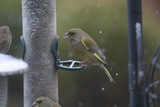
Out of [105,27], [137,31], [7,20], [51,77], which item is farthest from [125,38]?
[137,31]

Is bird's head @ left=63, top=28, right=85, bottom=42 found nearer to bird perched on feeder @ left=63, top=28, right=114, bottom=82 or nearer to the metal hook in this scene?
bird perched on feeder @ left=63, top=28, right=114, bottom=82

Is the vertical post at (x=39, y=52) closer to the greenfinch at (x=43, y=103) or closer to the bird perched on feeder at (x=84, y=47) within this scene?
the bird perched on feeder at (x=84, y=47)

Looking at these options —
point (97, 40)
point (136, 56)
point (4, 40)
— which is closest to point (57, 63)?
point (4, 40)

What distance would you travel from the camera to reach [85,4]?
6586 mm

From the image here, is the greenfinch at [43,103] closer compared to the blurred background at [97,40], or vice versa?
the greenfinch at [43,103]

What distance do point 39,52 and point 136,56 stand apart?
155 centimetres

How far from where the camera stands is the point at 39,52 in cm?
416

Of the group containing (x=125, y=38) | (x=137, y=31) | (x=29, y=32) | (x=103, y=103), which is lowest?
(x=103, y=103)

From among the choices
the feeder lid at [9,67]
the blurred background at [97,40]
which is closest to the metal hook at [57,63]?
the feeder lid at [9,67]

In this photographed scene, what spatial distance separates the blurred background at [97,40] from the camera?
21.3 ft

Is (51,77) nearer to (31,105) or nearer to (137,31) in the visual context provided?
(31,105)

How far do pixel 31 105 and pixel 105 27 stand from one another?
2.53 metres

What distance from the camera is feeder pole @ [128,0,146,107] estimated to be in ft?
8.54

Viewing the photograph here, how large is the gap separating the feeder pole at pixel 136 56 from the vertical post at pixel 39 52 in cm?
151
